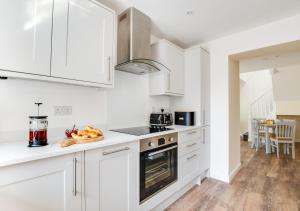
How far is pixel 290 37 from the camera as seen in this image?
6.62ft

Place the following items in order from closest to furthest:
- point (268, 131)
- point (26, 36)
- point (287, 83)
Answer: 1. point (26, 36)
2. point (268, 131)
3. point (287, 83)

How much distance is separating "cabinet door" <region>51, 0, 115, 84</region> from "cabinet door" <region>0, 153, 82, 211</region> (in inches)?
27.3

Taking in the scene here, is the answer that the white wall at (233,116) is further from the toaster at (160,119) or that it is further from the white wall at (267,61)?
the white wall at (267,61)

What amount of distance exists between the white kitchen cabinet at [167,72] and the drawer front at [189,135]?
63 cm

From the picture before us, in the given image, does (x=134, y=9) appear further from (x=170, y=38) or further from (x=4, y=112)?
(x=4, y=112)

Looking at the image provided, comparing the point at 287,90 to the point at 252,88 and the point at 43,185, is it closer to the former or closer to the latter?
the point at 252,88

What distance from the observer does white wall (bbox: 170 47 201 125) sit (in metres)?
2.51

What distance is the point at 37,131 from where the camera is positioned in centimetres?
118

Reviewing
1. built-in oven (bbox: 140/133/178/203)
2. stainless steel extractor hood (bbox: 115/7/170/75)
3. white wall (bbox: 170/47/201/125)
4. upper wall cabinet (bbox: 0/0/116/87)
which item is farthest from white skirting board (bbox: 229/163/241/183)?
upper wall cabinet (bbox: 0/0/116/87)

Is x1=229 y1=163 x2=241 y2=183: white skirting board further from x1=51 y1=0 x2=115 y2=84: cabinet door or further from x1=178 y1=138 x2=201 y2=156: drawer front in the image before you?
x1=51 y1=0 x2=115 y2=84: cabinet door

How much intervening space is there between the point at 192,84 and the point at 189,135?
838 millimetres

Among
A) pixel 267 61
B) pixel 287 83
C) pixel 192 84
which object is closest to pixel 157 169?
pixel 192 84

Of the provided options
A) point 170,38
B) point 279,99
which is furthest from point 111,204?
point 279,99

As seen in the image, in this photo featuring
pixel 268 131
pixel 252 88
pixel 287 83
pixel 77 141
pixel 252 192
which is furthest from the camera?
pixel 252 88
